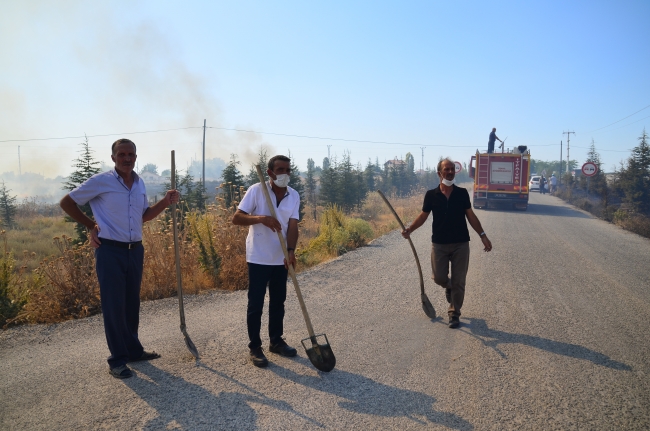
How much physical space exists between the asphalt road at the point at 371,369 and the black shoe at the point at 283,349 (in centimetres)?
8

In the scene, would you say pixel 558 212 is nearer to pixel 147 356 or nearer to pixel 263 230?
A: pixel 263 230

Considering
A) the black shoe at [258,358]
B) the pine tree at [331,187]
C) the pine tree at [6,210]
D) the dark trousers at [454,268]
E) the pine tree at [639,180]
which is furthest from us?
the pine tree at [331,187]

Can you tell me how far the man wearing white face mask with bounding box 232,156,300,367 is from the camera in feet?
13.8

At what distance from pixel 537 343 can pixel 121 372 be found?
159 inches

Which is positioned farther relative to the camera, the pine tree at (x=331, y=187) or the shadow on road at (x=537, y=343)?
the pine tree at (x=331, y=187)

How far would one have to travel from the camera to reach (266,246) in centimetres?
423

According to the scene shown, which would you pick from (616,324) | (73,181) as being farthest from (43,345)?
(73,181)

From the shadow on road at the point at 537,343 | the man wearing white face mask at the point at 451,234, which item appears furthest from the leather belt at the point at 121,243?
the shadow on road at the point at 537,343

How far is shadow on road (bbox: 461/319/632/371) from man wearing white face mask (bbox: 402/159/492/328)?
278mm

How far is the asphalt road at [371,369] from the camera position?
330 cm

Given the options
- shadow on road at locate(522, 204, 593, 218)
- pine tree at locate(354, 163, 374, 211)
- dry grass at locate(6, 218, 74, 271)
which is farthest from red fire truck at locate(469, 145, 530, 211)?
dry grass at locate(6, 218, 74, 271)

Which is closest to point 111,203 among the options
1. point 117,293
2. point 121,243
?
point 121,243

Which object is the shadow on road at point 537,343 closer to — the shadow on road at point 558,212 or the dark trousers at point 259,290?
the dark trousers at point 259,290

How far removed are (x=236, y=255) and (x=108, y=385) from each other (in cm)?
426
